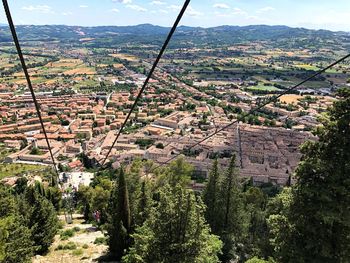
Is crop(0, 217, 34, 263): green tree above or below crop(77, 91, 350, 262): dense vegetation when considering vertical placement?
below

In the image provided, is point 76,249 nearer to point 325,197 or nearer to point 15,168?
point 325,197

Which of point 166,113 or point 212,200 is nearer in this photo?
point 212,200

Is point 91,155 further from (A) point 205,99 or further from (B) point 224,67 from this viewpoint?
(B) point 224,67

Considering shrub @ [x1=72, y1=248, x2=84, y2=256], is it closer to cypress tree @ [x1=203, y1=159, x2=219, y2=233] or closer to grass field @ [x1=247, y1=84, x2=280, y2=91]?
cypress tree @ [x1=203, y1=159, x2=219, y2=233]

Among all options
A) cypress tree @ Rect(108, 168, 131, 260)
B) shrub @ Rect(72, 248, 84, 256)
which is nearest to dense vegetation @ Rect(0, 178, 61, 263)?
shrub @ Rect(72, 248, 84, 256)

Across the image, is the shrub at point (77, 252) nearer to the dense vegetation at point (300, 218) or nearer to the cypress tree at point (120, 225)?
the cypress tree at point (120, 225)

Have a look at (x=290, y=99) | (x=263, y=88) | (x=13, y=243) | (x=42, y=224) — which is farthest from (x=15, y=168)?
(x=263, y=88)

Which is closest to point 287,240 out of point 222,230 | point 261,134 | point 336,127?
point 336,127

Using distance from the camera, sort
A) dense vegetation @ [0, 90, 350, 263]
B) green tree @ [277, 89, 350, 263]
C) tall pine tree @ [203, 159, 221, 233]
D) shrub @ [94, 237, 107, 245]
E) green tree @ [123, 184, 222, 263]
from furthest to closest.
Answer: tall pine tree @ [203, 159, 221, 233], shrub @ [94, 237, 107, 245], green tree @ [123, 184, 222, 263], dense vegetation @ [0, 90, 350, 263], green tree @ [277, 89, 350, 263]

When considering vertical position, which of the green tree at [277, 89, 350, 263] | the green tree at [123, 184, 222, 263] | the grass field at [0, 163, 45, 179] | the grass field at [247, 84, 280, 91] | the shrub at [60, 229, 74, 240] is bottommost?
the grass field at [247, 84, 280, 91]
